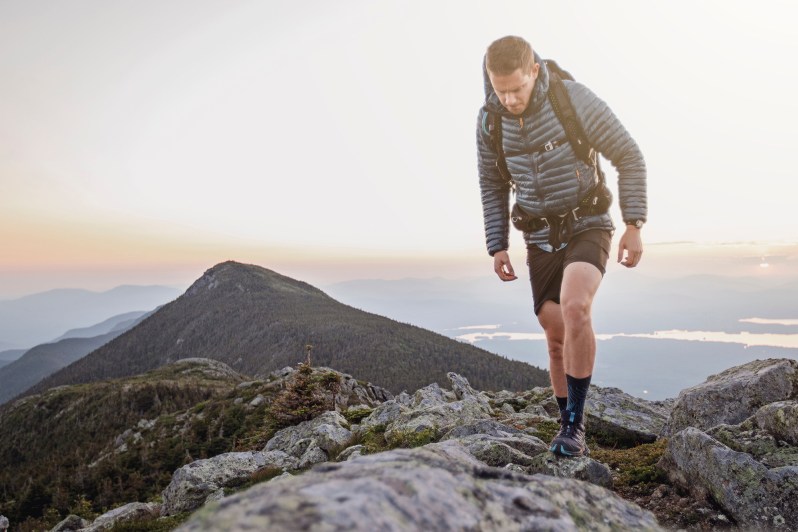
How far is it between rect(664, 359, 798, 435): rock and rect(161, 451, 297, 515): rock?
8896 millimetres

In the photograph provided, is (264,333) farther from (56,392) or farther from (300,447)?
(300,447)

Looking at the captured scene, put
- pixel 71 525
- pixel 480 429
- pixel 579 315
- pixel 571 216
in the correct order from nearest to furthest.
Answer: pixel 579 315
pixel 571 216
pixel 480 429
pixel 71 525

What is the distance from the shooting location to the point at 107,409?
7225 centimetres

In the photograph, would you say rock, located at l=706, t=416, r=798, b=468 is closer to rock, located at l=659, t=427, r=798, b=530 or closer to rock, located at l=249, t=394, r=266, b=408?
rock, located at l=659, t=427, r=798, b=530

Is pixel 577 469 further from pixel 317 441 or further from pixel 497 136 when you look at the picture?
pixel 317 441

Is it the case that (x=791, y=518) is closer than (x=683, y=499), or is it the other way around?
(x=791, y=518)

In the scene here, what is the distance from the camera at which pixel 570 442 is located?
5.39 meters

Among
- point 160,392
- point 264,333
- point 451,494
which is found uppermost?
point 451,494

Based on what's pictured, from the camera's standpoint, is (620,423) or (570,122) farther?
(620,423)

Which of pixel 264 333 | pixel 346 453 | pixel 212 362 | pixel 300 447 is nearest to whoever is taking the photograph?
pixel 346 453

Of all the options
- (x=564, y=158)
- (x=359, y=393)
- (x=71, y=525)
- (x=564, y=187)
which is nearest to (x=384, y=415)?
(x=71, y=525)

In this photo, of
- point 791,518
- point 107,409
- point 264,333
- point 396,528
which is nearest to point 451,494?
point 396,528

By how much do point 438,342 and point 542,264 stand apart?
156657 mm

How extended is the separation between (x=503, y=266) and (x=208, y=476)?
9.01 metres
